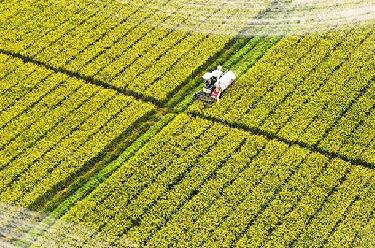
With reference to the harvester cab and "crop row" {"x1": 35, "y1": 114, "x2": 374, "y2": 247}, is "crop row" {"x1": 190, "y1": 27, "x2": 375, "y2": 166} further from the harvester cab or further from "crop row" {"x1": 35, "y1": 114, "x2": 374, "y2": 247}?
"crop row" {"x1": 35, "y1": 114, "x2": 374, "y2": 247}

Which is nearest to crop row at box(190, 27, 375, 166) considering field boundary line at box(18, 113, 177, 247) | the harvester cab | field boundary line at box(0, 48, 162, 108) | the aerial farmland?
the aerial farmland

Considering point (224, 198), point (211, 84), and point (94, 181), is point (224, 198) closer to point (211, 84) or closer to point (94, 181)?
point (94, 181)

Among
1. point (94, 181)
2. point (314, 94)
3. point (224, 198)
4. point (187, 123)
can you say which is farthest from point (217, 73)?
point (94, 181)

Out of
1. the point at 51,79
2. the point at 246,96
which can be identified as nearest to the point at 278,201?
the point at 246,96

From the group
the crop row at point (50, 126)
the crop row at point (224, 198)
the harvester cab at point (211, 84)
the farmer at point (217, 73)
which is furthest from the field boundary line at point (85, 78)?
the crop row at point (224, 198)

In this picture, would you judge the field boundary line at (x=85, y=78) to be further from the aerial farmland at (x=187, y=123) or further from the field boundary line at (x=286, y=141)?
the field boundary line at (x=286, y=141)

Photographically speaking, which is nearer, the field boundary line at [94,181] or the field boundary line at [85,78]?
the field boundary line at [94,181]
